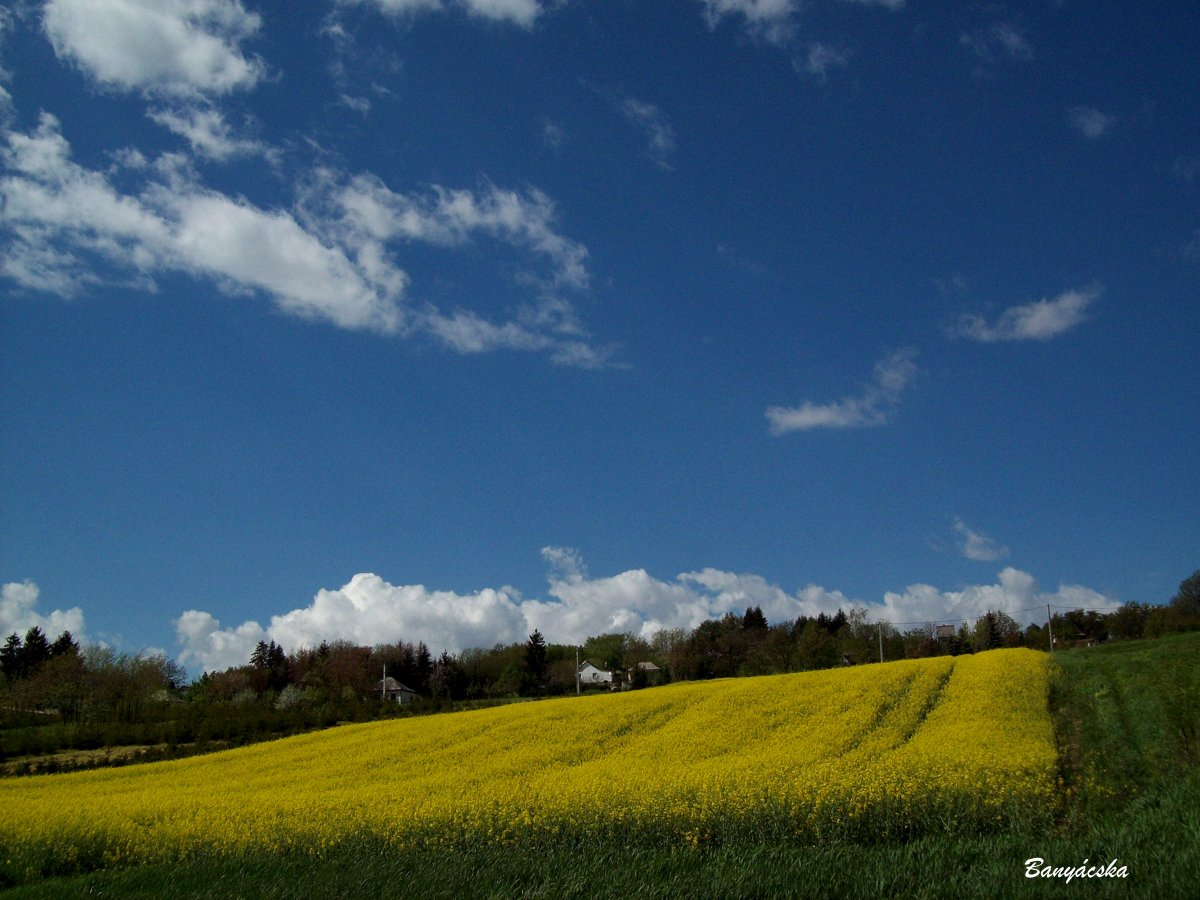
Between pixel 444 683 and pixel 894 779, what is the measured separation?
6665 centimetres

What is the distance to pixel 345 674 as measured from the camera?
7462cm

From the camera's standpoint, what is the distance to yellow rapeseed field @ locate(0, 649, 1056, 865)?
1384 centimetres

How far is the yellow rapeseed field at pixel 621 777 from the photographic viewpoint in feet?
45.4

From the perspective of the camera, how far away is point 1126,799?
14.9 metres

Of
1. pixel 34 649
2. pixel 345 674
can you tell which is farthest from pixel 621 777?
pixel 34 649

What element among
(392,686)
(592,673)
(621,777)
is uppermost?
(621,777)

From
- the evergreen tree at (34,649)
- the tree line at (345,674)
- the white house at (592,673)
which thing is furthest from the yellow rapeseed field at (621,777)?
the white house at (592,673)

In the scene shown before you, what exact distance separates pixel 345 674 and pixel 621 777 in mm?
62700

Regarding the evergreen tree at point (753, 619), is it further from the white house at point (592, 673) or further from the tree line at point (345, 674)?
the white house at point (592, 673)

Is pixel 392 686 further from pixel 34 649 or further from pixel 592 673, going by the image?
pixel 592 673

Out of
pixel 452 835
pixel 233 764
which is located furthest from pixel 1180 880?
pixel 233 764

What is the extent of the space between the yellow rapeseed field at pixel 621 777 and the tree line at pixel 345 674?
887cm

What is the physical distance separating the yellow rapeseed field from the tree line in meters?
8.87

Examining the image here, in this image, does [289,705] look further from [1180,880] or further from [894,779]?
[1180,880]
